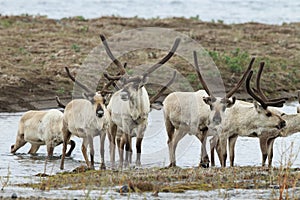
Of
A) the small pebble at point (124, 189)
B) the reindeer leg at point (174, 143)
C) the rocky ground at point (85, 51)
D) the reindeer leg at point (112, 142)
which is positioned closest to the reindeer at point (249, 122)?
the reindeer leg at point (174, 143)

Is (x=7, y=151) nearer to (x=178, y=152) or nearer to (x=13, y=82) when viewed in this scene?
(x=178, y=152)

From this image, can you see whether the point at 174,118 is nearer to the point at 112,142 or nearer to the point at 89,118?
the point at 112,142

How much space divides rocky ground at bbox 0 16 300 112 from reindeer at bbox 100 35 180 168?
6124 mm

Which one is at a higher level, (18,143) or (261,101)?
(261,101)

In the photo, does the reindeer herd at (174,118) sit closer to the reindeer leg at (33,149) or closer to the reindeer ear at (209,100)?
the reindeer ear at (209,100)

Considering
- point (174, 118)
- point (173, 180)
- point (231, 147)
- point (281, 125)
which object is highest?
point (174, 118)

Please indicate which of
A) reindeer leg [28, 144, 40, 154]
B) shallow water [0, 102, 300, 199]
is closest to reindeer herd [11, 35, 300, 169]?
shallow water [0, 102, 300, 199]

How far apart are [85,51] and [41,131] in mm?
9352

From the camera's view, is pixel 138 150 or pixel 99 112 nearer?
pixel 99 112

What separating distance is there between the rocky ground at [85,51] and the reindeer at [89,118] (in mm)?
6050

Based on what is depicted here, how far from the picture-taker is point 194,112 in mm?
15297

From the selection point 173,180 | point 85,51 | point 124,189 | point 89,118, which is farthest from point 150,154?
point 85,51

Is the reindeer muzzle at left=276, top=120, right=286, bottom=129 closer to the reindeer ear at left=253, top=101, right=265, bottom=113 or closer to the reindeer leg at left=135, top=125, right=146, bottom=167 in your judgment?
the reindeer ear at left=253, top=101, right=265, bottom=113

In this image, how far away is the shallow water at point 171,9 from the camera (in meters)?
47.8
